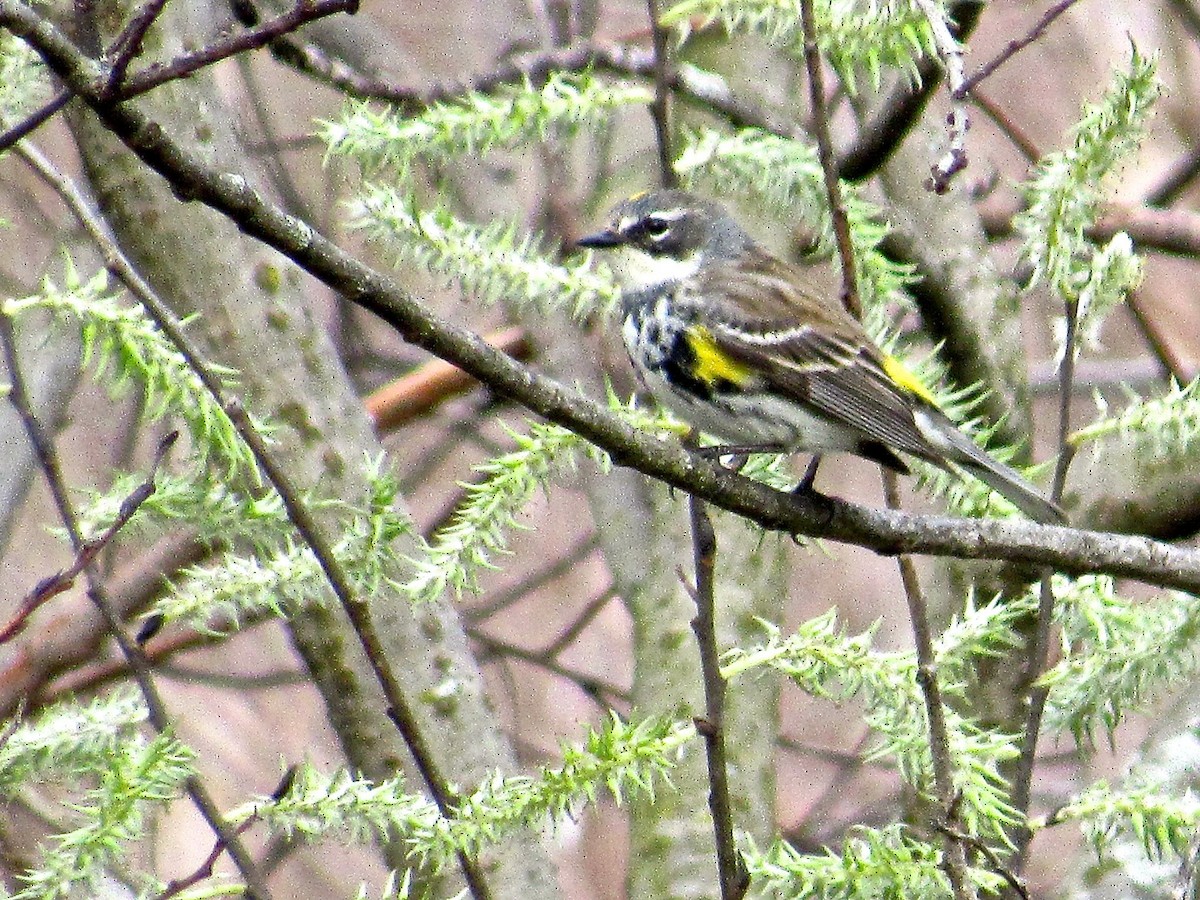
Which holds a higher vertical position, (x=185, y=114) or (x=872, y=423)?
(x=185, y=114)

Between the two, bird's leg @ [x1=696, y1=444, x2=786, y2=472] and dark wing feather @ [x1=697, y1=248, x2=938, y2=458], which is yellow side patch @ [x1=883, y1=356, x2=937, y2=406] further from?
bird's leg @ [x1=696, y1=444, x2=786, y2=472]

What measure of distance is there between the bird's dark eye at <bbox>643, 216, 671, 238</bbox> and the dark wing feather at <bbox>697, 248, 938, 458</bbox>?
140mm

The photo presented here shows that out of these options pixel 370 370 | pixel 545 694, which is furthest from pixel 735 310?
pixel 545 694

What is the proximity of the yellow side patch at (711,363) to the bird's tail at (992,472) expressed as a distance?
1.32ft

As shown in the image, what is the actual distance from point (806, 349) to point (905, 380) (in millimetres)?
232

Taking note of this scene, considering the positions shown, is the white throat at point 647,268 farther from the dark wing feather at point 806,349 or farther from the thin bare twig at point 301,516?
the thin bare twig at point 301,516

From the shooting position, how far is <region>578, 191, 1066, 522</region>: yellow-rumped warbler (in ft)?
10.9

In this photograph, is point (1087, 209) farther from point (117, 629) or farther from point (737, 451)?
point (117, 629)

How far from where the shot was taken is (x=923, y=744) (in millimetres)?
2646

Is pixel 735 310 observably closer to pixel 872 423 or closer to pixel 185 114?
pixel 872 423

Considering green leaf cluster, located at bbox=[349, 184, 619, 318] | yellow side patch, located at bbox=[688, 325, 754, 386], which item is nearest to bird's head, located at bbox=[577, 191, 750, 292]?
yellow side patch, located at bbox=[688, 325, 754, 386]

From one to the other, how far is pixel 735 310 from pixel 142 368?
1528 mm

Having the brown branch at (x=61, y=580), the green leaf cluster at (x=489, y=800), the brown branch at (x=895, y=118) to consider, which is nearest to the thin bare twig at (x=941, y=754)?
the green leaf cluster at (x=489, y=800)

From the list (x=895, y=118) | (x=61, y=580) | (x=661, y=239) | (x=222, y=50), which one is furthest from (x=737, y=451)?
(x=222, y=50)
